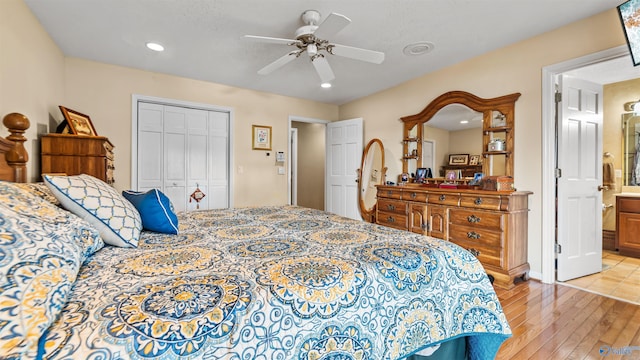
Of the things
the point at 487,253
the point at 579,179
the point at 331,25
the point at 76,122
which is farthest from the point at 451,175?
the point at 76,122

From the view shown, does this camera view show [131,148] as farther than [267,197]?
No

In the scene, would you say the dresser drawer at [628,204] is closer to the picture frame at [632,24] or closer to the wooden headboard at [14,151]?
the picture frame at [632,24]

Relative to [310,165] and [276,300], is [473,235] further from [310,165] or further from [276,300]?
[310,165]

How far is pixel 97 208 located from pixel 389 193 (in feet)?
10.6

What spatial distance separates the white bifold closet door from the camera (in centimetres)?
371

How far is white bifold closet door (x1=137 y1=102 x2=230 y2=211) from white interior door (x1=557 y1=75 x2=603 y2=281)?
4.18 meters

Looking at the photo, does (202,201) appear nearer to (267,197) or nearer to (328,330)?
(267,197)

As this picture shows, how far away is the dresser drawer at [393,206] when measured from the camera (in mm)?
3533

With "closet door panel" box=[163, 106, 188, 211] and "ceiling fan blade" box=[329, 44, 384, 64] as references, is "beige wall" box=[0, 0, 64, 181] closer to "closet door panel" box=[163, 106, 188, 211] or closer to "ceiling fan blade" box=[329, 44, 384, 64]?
"closet door panel" box=[163, 106, 188, 211]

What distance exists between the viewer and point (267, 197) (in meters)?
4.64

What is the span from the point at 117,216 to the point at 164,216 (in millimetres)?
277

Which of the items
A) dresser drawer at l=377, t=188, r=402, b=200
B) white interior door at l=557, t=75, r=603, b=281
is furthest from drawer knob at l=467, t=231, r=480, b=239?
dresser drawer at l=377, t=188, r=402, b=200

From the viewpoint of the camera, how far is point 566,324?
191 centimetres

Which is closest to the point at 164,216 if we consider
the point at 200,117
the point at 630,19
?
the point at 200,117
